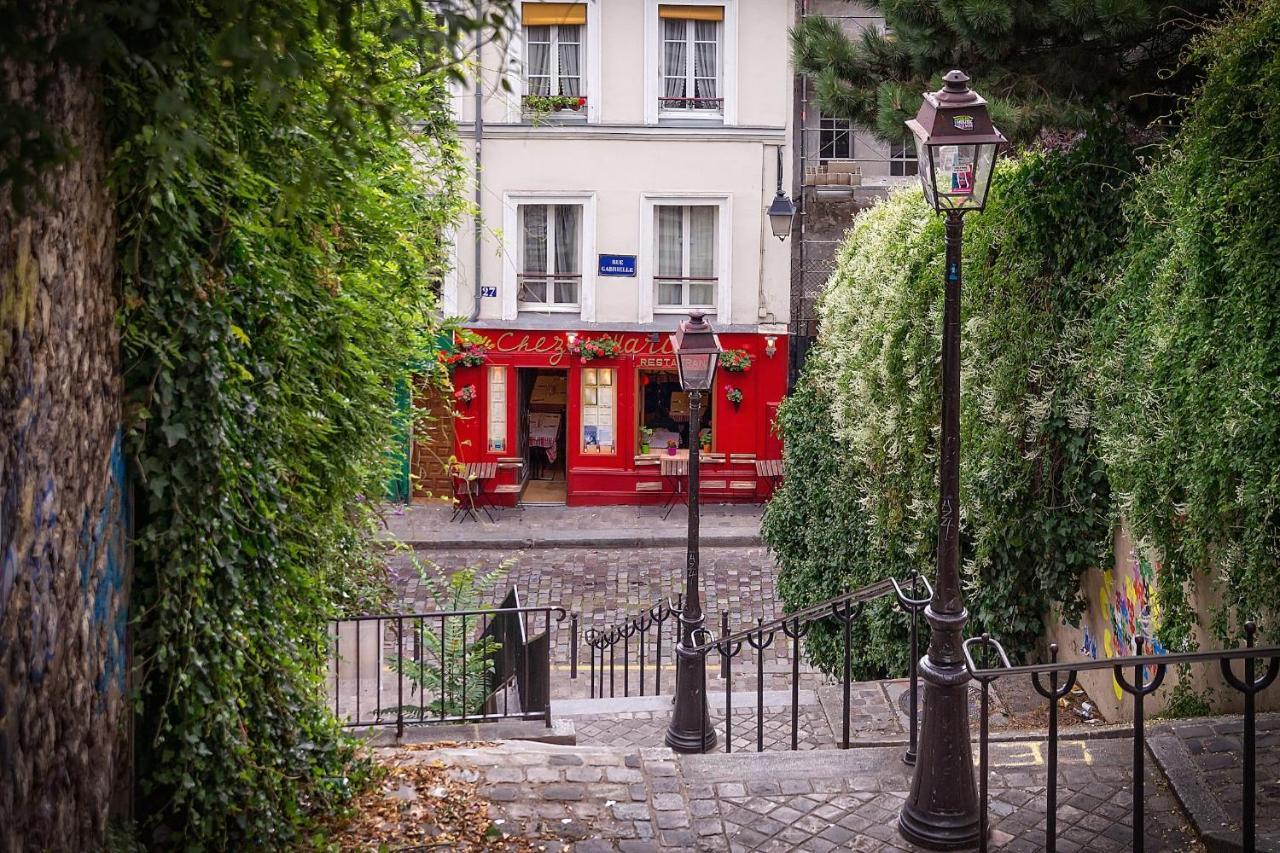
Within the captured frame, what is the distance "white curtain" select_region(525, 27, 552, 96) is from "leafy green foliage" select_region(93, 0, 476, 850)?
1408 centimetres

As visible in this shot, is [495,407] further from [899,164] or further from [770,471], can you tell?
[899,164]

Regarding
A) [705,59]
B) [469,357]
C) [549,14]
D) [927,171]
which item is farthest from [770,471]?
[927,171]

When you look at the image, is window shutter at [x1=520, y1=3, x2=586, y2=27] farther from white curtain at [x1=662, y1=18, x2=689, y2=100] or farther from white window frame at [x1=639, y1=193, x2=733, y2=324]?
white window frame at [x1=639, y1=193, x2=733, y2=324]

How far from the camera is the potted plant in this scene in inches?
800

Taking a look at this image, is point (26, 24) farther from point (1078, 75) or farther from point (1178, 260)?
point (1078, 75)

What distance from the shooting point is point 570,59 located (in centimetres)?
2017

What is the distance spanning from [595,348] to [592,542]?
3.22 m

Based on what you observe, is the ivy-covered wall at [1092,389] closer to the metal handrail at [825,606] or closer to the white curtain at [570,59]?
the metal handrail at [825,606]

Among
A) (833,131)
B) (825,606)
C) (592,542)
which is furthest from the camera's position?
(833,131)

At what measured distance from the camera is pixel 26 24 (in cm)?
337

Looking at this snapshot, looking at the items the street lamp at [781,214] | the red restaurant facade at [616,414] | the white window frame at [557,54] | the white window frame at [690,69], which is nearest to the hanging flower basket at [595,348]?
the red restaurant facade at [616,414]

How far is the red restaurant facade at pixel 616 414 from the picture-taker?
2025cm

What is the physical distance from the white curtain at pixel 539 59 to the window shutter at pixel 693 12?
1764 mm

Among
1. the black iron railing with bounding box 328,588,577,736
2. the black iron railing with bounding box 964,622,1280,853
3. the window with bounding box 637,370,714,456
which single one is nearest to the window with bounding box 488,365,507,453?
the window with bounding box 637,370,714,456
